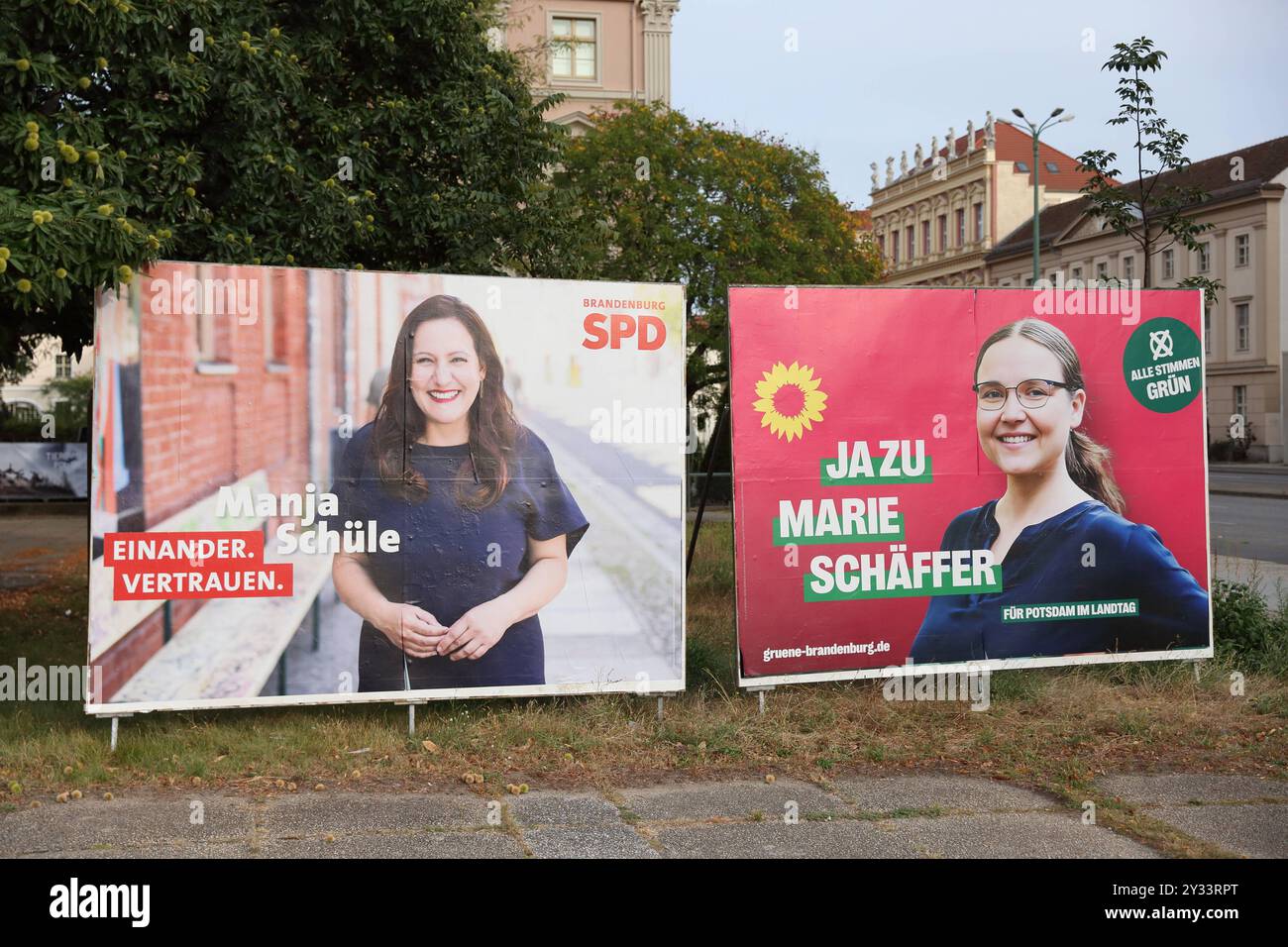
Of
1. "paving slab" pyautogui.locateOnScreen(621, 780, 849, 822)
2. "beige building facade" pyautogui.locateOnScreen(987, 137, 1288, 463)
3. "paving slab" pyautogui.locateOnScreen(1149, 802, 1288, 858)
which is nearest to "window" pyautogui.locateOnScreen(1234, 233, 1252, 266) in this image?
Answer: "beige building facade" pyautogui.locateOnScreen(987, 137, 1288, 463)

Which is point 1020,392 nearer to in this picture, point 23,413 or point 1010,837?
point 1010,837

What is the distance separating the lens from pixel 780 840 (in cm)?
563

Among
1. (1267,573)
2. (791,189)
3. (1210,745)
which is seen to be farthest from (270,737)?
(791,189)

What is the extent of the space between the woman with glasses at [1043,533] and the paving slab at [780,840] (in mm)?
2296

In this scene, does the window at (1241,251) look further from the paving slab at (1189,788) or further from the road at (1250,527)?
the paving slab at (1189,788)

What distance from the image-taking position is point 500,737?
23.2 ft

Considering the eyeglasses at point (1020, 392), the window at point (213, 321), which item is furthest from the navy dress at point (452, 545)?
the eyeglasses at point (1020, 392)

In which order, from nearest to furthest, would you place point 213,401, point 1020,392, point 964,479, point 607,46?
point 213,401, point 964,479, point 1020,392, point 607,46

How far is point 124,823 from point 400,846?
4.25 feet

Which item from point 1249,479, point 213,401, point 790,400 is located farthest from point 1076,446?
point 1249,479

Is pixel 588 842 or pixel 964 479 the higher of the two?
pixel 964 479

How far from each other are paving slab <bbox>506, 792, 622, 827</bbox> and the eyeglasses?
3552 mm

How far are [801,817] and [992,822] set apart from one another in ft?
2.81

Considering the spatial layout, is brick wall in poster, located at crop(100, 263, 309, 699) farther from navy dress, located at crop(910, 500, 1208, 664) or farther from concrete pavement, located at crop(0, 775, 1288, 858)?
navy dress, located at crop(910, 500, 1208, 664)
